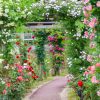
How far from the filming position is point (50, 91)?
11367mm

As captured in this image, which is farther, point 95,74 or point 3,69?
point 3,69

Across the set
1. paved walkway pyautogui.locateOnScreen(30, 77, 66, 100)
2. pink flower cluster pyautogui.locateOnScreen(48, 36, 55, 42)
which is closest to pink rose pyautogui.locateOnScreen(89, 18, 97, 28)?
paved walkway pyautogui.locateOnScreen(30, 77, 66, 100)

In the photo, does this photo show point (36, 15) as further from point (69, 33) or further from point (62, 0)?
point (69, 33)

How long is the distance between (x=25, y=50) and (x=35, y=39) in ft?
11.1

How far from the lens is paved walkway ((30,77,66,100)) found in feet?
33.7

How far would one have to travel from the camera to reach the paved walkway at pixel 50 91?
1026 cm

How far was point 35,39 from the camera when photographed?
15742 millimetres

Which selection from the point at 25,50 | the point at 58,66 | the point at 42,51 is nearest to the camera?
the point at 25,50

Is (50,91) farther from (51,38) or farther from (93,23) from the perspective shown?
(93,23)

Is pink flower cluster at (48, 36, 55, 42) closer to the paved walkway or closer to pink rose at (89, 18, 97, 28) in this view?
the paved walkway

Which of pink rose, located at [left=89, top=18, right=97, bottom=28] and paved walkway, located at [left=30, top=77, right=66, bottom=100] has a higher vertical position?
pink rose, located at [left=89, top=18, right=97, bottom=28]

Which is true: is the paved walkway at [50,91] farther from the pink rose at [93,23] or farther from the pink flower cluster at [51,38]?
the pink rose at [93,23]

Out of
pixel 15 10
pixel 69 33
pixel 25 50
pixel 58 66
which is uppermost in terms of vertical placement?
pixel 15 10

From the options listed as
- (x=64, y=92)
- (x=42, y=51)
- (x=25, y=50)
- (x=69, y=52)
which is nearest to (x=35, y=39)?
(x=42, y=51)
